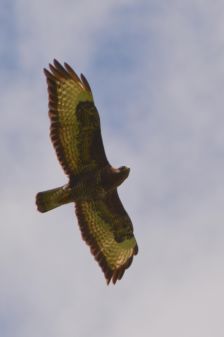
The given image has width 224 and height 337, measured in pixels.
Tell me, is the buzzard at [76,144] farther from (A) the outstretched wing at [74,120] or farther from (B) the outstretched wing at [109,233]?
(B) the outstretched wing at [109,233]

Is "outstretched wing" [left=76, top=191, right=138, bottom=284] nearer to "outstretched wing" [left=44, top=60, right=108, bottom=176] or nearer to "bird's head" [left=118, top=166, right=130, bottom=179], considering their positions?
"bird's head" [left=118, top=166, right=130, bottom=179]

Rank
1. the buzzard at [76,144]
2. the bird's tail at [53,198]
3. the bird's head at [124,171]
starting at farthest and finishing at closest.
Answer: the bird's head at [124,171] → the buzzard at [76,144] → the bird's tail at [53,198]

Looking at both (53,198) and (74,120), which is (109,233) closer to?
(53,198)

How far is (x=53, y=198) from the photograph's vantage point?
20453 mm

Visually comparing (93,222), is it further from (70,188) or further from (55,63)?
(55,63)

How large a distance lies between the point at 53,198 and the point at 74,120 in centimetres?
159

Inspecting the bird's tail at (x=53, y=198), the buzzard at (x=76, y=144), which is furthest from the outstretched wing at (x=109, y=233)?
the bird's tail at (x=53, y=198)

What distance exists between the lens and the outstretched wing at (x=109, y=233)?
71.8ft

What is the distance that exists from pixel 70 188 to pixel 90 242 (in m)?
1.72

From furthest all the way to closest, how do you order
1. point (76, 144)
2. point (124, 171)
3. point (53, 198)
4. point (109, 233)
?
point (109, 233) < point (124, 171) < point (76, 144) < point (53, 198)

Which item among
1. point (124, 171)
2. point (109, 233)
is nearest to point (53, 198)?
point (124, 171)

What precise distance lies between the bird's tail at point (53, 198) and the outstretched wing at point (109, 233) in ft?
3.70

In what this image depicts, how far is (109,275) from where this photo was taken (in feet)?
72.0

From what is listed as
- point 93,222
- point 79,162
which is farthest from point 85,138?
point 93,222
